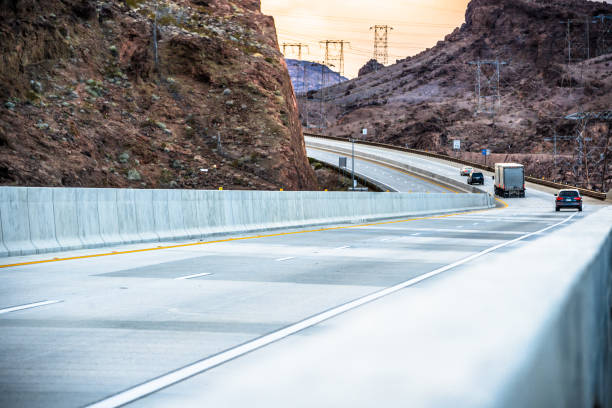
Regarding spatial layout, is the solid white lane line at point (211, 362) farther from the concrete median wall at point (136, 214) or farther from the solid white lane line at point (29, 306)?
the concrete median wall at point (136, 214)

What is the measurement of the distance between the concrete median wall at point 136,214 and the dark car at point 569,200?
27.5 m

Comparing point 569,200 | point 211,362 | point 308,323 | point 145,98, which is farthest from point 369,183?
point 211,362

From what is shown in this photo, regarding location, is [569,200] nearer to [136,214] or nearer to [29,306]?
[136,214]

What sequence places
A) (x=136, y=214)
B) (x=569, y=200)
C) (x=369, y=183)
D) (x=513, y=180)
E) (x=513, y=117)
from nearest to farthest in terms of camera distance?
(x=136, y=214)
(x=569, y=200)
(x=513, y=180)
(x=369, y=183)
(x=513, y=117)

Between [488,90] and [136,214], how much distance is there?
16936 cm

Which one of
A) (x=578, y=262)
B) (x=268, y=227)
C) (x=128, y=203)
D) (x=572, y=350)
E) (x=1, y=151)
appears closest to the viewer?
(x=572, y=350)

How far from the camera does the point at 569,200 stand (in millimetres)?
56781

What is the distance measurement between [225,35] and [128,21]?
9591mm

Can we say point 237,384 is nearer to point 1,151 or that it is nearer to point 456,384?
point 456,384

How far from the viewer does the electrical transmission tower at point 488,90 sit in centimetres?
16288

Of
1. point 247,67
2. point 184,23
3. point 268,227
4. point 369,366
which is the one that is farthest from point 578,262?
point 184,23

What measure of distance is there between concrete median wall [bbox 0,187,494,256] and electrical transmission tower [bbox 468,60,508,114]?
424 ft

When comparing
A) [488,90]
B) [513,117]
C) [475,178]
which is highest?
[488,90]

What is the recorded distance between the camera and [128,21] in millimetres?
58062
